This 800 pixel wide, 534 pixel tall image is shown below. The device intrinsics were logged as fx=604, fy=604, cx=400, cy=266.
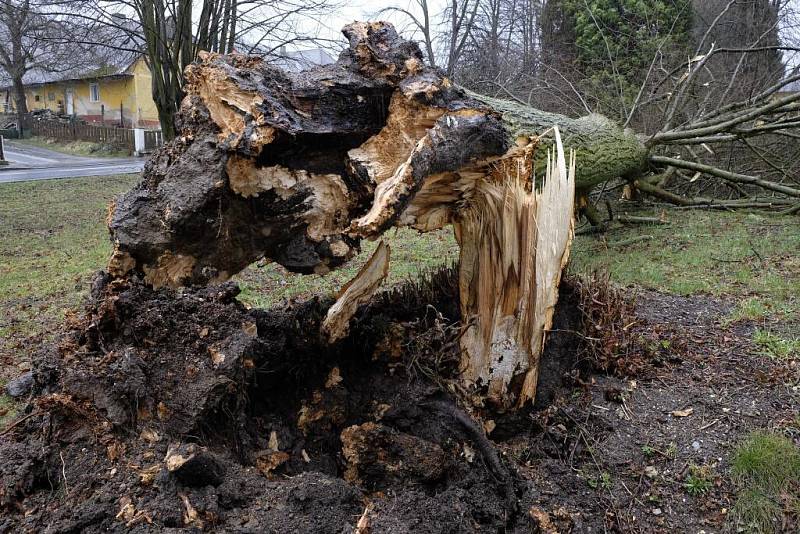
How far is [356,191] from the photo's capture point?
2.95m

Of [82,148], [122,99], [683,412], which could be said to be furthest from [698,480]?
[122,99]

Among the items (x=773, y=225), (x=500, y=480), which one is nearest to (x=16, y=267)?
(x=500, y=480)

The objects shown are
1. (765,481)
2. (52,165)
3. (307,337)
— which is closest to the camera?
(765,481)

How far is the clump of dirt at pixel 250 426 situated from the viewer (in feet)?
7.16

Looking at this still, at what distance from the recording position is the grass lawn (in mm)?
4820

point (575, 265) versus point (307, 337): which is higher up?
point (307, 337)

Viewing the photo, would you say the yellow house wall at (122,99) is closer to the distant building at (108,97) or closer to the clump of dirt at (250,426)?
the distant building at (108,97)

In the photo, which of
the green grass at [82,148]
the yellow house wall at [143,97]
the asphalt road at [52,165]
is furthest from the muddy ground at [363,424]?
the yellow house wall at [143,97]

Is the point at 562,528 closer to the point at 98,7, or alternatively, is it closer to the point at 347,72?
the point at 347,72

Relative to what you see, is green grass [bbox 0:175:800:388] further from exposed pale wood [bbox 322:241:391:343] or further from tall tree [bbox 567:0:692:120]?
tall tree [bbox 567:0:692:120]

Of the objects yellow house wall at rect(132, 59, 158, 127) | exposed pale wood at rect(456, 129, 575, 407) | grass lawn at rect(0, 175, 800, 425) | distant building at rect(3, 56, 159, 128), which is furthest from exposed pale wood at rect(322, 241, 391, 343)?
yellow house wall at rect(132, 59, 158, 127)

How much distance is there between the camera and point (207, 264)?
292 cm

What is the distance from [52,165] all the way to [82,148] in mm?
7201

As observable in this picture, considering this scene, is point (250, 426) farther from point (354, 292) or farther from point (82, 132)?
point (82, 132)
